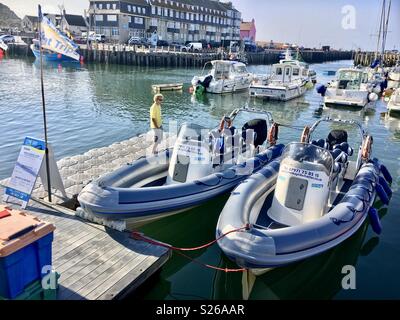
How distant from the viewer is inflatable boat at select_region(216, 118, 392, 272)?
5387mm

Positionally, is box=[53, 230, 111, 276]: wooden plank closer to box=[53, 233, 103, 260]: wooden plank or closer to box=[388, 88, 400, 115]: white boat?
box=[53, 233, 103, 260]: wooden plank

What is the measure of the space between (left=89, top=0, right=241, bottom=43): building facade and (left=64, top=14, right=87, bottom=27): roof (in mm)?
4793

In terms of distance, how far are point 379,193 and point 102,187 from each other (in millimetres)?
6137

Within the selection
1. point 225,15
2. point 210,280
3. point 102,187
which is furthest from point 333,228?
point 225,15

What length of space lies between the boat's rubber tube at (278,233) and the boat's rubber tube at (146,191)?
855 mm

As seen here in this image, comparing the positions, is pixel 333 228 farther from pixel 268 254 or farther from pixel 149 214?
pixel 149 214

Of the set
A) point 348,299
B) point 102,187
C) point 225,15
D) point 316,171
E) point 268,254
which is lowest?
point 348,299

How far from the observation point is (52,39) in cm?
686

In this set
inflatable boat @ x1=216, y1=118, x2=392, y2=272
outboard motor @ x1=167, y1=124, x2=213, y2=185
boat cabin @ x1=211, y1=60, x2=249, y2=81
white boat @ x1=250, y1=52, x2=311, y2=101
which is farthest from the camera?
boat cabin @ x1=211, y1=60, x2=249, y2=81

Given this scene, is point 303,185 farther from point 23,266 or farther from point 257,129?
point 23,266

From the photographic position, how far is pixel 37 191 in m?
7.59

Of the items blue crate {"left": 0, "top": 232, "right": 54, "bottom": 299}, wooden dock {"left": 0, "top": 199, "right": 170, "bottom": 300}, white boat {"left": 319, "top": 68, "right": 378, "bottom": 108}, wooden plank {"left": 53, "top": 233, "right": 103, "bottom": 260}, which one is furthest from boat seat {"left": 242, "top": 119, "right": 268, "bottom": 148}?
white boat {"left": 319, "top": 68, "right": 378, "bottom": 108}
